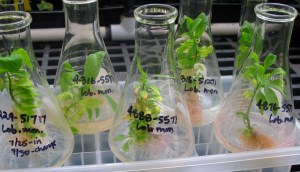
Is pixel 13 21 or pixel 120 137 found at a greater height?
pixel 13 21

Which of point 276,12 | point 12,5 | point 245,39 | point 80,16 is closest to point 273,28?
point 276,12

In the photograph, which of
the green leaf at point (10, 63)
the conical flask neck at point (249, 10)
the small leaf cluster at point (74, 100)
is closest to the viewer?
the green leaf at point (10, 63)

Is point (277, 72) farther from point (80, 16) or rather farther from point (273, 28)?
point (80, 16)

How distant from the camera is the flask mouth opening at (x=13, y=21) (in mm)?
419

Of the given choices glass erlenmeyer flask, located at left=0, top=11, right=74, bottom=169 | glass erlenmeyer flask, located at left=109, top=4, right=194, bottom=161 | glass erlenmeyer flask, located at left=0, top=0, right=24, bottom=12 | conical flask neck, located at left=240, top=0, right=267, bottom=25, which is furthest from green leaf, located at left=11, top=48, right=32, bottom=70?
conical flask neck, located at left=240, top=0, right=267, bottom=25

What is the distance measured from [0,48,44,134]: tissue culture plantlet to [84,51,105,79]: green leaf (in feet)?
0.24

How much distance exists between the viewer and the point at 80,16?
0.49 m

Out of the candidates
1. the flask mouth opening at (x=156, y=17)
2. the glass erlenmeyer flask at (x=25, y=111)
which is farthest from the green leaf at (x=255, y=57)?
the glass erlenmeyer flask at (x=25, y=111)

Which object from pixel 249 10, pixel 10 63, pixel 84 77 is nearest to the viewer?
pixel 10 63

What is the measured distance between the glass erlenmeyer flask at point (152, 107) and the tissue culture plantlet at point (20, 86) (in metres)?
0.10

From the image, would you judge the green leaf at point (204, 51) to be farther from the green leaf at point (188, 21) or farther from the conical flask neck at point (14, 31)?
the conical flask neck at point (14, 31)

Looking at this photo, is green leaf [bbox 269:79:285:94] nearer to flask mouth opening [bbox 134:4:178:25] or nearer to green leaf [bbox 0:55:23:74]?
flask mouth opening [bbox 134:4:178:25]

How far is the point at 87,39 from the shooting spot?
0.52 metres

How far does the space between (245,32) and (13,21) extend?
320 mm
